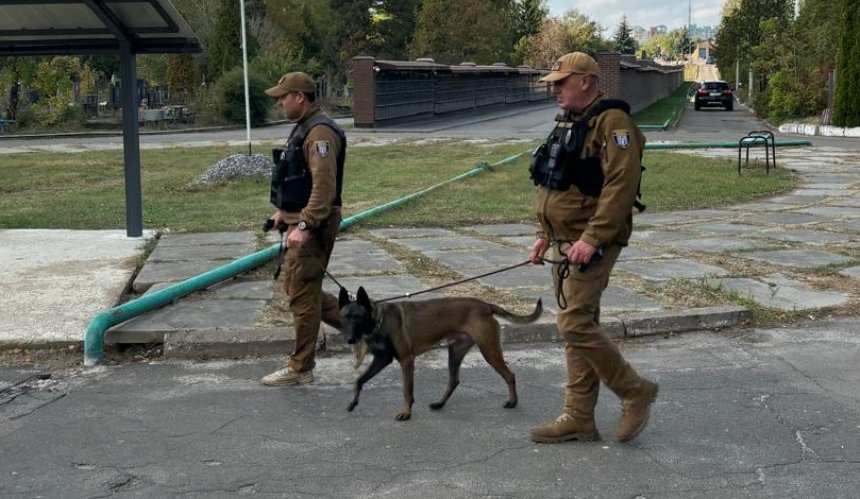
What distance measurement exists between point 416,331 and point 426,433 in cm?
55

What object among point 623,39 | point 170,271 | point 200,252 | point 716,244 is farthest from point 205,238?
point 623,39

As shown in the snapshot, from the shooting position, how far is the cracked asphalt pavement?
159 inches

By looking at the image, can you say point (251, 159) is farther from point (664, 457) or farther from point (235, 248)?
point (664, 457)

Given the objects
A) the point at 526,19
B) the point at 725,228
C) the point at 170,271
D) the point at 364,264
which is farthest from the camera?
the point at 526,19

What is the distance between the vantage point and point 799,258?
8.94 metres

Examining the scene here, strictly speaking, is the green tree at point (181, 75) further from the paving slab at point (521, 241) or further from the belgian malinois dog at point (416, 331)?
the belgian malinois dog at point (416, 331)

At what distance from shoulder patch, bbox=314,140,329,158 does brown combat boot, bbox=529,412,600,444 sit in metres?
1.99

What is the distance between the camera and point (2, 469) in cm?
423

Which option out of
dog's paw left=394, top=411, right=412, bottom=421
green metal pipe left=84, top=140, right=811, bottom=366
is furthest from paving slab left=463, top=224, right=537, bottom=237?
dog's paw left=394, top=411, right=412, bottom=421

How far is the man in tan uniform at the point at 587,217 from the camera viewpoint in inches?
164

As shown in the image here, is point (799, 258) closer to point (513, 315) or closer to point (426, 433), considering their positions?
point (513, 315)

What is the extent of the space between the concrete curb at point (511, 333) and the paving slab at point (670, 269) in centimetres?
122

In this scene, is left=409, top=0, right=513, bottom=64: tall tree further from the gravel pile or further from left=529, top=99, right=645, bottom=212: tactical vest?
A: left=529, top=99, right=645, bottom=212: tactical vest

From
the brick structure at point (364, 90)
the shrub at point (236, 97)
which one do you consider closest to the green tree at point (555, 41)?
the shrub at point (236, 97)
